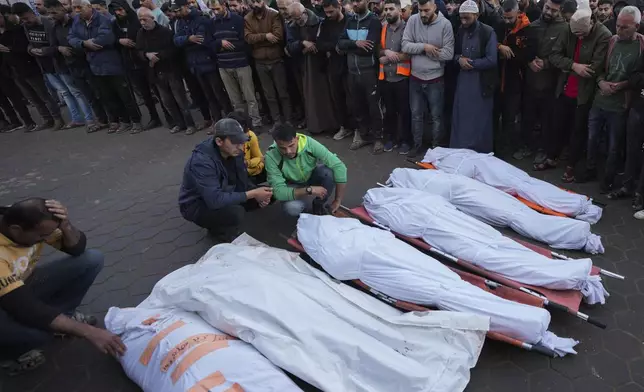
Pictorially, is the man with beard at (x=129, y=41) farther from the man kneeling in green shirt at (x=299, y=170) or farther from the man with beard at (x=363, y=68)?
the man kneeling in green shirt at (x=299, y=170)

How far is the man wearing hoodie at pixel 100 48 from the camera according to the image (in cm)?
653

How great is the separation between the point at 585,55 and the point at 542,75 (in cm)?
53

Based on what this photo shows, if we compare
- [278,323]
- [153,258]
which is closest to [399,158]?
[153,258]

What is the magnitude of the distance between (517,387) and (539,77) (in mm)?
3523

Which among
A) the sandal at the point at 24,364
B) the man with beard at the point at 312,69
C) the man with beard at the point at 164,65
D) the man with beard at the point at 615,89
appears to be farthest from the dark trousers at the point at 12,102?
the man with beard at the point at 615,89

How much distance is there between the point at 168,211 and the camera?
4969 mm

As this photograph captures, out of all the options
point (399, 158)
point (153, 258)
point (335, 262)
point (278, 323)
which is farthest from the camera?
point (399, 158)

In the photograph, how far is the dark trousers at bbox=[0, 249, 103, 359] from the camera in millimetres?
2695

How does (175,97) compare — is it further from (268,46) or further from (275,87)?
(268,46)

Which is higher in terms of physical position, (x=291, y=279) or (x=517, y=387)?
(x=291, y=279)

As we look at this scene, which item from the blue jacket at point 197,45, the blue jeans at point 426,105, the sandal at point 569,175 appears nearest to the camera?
the sandal at point 569,175

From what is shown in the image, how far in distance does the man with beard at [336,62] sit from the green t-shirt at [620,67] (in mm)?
2936

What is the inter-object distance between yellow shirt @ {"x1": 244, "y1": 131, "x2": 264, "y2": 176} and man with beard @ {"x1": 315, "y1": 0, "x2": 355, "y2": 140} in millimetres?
1889

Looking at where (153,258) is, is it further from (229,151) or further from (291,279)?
(291,279)
